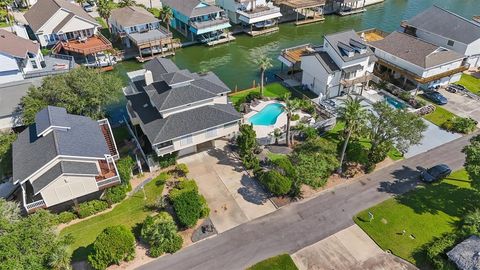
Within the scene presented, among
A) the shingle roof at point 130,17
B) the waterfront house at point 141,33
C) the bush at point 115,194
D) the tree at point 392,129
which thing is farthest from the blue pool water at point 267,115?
the shingle roof at point 130,17

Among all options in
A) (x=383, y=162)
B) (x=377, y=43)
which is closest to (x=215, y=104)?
(x=383, y=162)

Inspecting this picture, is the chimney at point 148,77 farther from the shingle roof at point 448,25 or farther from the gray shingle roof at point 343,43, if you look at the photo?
the shingle roof at point 448,25

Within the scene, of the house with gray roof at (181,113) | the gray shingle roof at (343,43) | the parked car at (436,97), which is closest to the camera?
the house with gray roof at (181,113)

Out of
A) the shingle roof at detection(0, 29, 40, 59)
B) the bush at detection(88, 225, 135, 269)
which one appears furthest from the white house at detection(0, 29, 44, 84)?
the bush at detection(88, 225, 135, 269)

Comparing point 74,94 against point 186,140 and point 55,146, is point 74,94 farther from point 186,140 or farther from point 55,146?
point 186,140

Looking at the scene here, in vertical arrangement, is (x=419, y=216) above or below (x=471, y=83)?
below

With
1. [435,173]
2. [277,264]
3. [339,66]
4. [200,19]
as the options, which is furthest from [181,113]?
[200,19]
